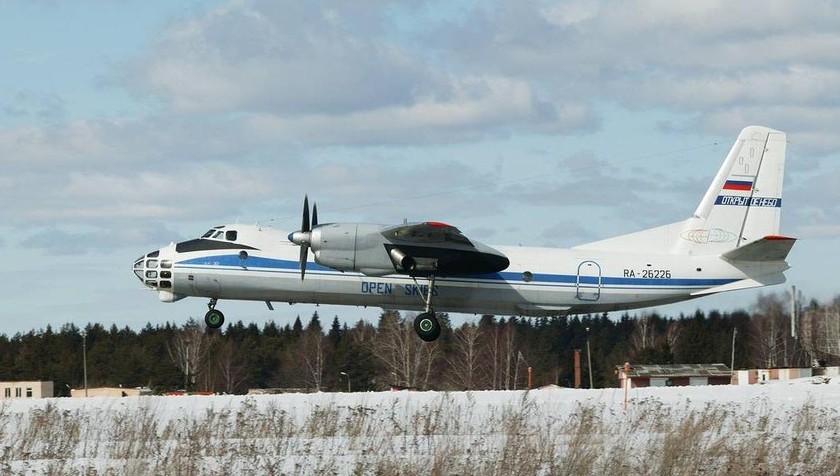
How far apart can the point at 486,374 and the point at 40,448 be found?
46.3 meters

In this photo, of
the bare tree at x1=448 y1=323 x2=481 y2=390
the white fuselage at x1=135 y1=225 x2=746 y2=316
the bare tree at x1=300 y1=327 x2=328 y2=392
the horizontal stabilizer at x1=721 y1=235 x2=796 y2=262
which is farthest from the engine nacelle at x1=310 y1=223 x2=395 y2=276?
the bare tree at x1=448 y1=323 x2=481 y2=390

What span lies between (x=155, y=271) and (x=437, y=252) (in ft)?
23.5

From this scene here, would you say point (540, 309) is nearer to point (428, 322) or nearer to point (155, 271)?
point (428, 322)

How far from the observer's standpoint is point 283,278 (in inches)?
1146

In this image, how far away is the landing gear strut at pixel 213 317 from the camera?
30.0 m

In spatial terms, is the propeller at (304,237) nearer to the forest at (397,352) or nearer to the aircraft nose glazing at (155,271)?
the aircraft nose glazing at (155,271)

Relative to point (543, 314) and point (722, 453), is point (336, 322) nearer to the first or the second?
point (543, 314)

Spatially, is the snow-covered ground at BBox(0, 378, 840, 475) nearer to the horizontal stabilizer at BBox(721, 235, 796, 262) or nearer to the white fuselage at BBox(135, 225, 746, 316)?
the horizontal stabilizer at BBox(721, 235, 796, 262)

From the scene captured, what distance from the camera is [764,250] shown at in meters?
28.6

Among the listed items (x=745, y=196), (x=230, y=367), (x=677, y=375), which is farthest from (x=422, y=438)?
(x=230, y=367)

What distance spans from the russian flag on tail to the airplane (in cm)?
169

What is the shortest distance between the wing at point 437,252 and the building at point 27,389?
22.6 m

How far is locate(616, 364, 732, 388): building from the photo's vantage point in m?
48.3

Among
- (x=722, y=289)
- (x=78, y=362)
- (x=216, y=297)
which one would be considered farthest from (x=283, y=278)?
(x=78, y=362)
